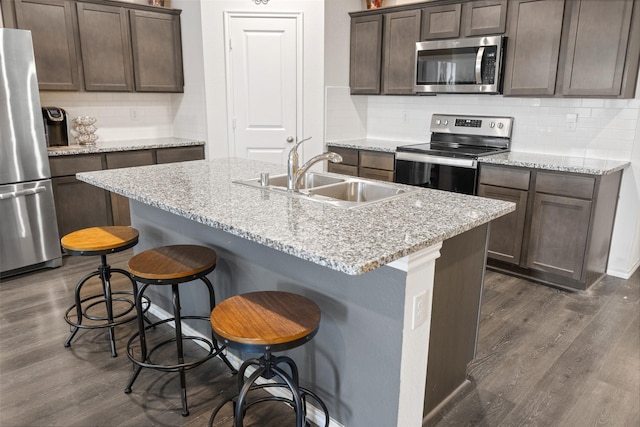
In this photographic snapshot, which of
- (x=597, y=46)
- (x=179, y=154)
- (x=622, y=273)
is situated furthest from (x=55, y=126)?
(x=622, y=273)

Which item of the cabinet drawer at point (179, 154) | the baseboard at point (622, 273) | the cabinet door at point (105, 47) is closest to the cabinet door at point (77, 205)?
the cabinet drawer at point (179, 154)

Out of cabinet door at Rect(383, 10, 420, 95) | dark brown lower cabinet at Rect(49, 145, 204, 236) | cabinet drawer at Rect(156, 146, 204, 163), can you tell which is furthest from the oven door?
dark brown lower cabinet at Rect(49, 145, 204, 236)

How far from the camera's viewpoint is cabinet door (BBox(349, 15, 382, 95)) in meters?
4.58

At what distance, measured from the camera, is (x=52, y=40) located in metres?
3.82

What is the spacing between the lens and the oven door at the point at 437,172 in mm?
3656

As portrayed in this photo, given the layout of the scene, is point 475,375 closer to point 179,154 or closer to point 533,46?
point 533,46

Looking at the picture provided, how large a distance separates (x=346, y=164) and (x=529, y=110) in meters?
1.77

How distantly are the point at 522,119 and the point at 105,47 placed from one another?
12.4 ft

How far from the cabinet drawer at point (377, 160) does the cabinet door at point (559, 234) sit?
1.39 m

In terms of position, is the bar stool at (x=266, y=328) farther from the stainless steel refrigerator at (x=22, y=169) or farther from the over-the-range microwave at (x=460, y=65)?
the over-the-range microwave at (x=460, y=65)

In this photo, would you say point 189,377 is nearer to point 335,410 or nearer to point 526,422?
point 335,410

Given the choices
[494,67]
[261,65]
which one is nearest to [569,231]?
[494,67]

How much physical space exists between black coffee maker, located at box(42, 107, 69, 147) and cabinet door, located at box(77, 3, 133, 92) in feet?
1.16

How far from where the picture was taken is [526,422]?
6.44 feet
